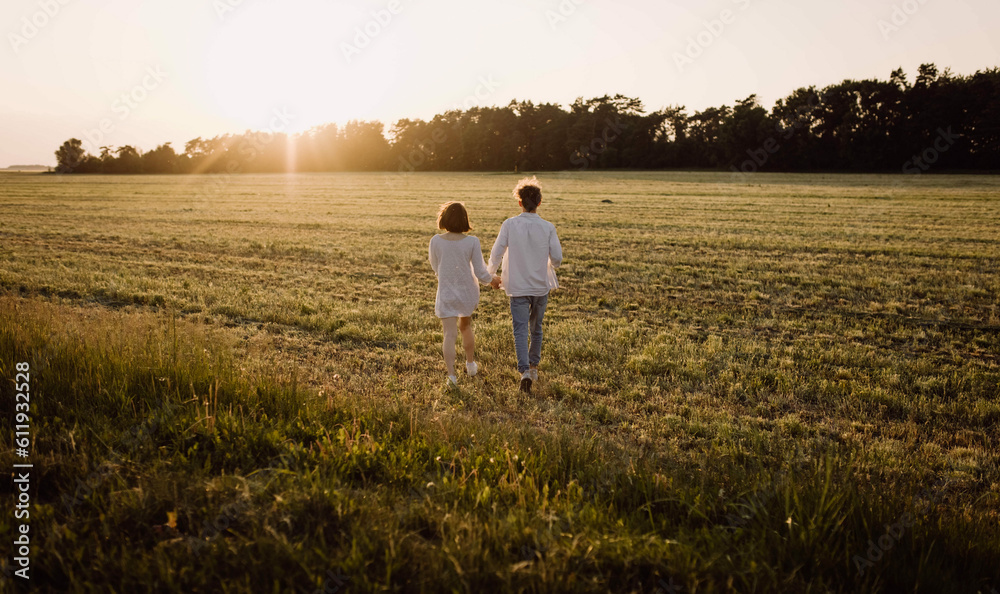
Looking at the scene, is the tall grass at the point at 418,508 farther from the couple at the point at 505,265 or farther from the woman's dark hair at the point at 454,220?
the woman's dark hair at the point at 454,220

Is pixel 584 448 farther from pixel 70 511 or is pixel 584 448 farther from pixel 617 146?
pixel 617 146

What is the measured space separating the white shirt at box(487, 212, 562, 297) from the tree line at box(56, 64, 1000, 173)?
243 feet

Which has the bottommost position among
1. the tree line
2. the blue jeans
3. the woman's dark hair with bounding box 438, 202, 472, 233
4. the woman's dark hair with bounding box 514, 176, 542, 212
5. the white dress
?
the blue jeans

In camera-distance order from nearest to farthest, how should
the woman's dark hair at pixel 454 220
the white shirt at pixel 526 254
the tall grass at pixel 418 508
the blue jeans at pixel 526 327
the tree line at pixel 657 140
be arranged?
the tall grass at pixel 418 508 → the woman's dark hair at pixel 454 220 → the white shirt at pixel 526 254 → the blue jeans at pixel 526 327 → the tree line at pixel 657 140

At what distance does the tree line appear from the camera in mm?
65562

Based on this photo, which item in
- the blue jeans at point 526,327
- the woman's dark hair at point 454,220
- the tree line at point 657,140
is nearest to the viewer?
the woman's dark hair at point 454,220

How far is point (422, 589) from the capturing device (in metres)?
2.39

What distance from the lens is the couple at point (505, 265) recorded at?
5.83m

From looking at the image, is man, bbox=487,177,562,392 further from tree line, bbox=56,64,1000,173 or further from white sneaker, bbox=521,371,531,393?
tree line, bbox=56,64,1000,173

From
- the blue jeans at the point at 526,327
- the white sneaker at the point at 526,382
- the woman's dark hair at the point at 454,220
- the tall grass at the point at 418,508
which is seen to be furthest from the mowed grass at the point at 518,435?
the woman's dark hair at the point at 454,220

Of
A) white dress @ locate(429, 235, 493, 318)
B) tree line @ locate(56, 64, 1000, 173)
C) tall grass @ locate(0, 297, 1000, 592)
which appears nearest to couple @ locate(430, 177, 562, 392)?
white dress @ locate(429, 235, 493, 318)

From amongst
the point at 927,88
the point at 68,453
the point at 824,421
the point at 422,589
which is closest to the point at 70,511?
the point at 68,453

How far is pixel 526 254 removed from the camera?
19.4 ft

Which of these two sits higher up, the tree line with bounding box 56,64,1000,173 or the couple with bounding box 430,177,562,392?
the tree line with bounding box 56,64,1000,173
